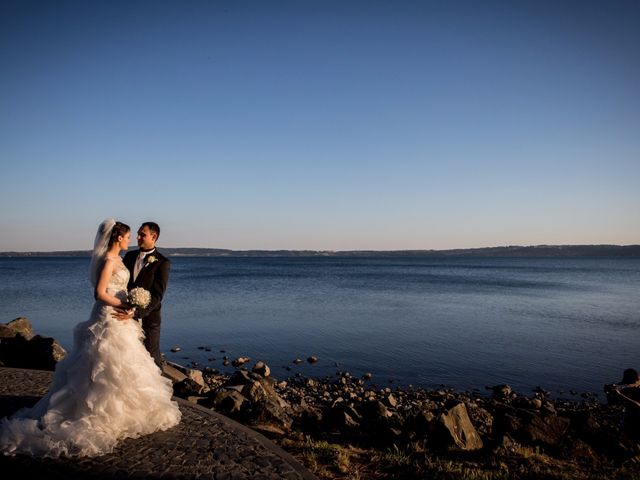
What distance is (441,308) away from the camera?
1485 inches

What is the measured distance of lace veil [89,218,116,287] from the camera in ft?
21.5

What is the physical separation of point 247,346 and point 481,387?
1157cm

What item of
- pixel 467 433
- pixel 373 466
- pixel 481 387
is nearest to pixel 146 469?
pixel 373 466

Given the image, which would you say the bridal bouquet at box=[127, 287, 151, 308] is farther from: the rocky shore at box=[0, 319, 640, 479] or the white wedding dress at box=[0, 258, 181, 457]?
the rocky shore at box=[0, 319, 640, 479]

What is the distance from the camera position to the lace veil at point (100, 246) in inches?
258

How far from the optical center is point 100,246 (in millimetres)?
6613

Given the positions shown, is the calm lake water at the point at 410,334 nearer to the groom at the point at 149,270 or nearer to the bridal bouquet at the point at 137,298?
the groom at the point at 149,270

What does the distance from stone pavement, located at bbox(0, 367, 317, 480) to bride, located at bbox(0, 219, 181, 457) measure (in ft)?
0.60

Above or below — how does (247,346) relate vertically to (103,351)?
below

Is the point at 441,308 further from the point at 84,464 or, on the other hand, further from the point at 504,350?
the point at 84,464

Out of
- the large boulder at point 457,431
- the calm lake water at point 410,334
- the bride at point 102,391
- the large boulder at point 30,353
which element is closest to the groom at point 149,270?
the bride at point 102,391

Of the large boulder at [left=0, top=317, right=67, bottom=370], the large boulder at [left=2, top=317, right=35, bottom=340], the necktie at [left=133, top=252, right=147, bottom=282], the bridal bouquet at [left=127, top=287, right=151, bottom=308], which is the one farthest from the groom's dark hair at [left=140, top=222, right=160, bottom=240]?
the large boulder at [left=2, top=317, right=35, bottom=340]

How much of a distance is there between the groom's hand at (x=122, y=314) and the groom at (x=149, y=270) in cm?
27

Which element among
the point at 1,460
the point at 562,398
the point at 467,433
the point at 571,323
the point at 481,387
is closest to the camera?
the point at 1,460
